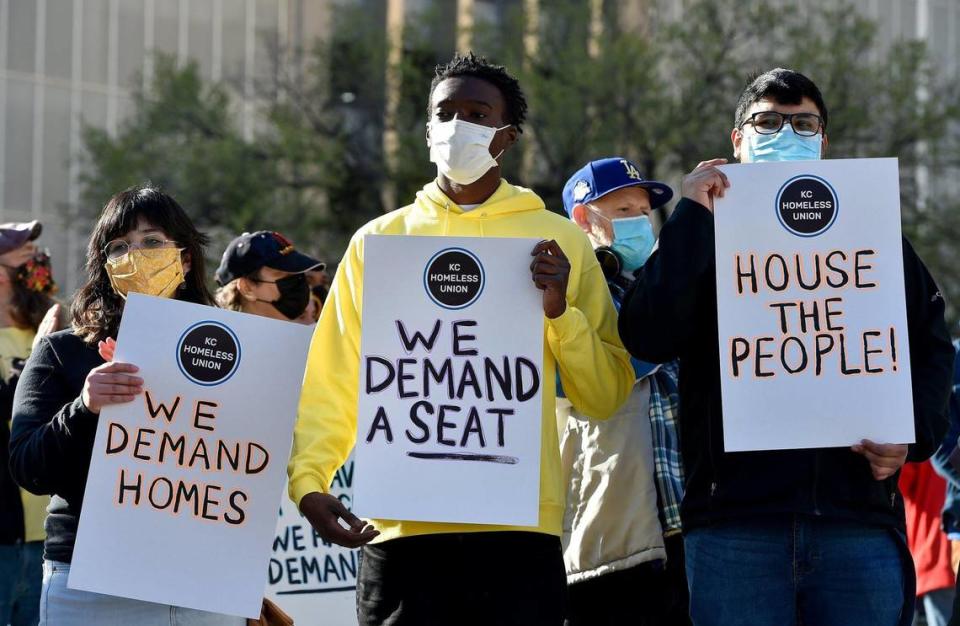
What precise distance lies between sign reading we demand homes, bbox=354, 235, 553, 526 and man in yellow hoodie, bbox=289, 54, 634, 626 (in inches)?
2.9

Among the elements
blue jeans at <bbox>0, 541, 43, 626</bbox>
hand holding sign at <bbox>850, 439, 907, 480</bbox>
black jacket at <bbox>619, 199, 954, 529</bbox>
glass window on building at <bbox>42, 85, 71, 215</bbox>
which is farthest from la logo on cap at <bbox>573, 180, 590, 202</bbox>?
glass window on building at <bbox>42, 85, 71, 215</bbox>

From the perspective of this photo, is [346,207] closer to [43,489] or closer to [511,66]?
[511,66]

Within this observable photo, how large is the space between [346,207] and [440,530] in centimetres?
2132

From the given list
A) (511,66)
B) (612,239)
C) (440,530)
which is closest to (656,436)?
(612,239)

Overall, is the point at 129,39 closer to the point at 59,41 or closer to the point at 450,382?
the point at 59,41

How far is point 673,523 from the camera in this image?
468 cm

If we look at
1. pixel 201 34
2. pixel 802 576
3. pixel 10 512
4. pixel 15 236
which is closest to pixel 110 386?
pixel 802 576

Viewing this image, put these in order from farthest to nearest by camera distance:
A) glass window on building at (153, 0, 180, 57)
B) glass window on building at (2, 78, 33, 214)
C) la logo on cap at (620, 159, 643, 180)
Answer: glass window on building at (153, 0, 180, 57) → glass window on building at (2, 78, 33, 214) → la logo on cap at (620, 159, 643, 180)

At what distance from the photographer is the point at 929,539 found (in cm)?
714

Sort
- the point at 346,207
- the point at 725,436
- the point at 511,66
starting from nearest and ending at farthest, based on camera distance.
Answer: the point at 725,436 → the point at 511,66 → the point at 346,207

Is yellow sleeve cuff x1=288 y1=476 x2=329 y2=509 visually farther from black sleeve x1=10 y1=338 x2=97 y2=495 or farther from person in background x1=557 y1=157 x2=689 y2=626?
person in background x1=557 y1=157 x2=689 y2=626

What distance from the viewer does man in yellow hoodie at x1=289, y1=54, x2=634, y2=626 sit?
3750mm

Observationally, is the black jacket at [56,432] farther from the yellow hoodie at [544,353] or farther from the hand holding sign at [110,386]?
the yellow hoodie at [544,353]

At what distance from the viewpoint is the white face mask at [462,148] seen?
404cm
